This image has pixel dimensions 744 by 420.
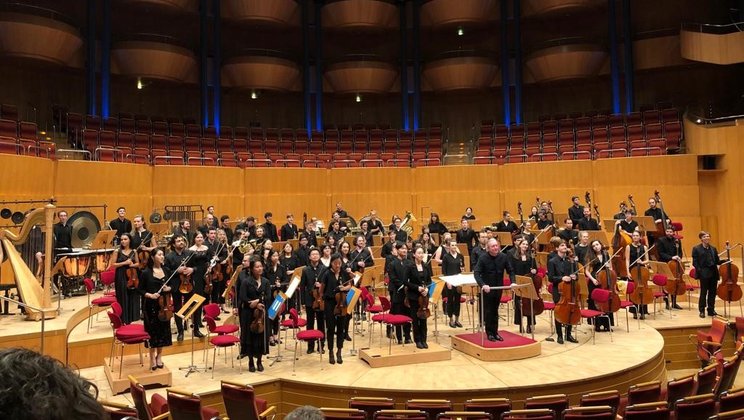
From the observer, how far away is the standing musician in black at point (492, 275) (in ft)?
25.1

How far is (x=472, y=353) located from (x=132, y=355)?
471cm

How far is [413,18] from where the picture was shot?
20.5 metres

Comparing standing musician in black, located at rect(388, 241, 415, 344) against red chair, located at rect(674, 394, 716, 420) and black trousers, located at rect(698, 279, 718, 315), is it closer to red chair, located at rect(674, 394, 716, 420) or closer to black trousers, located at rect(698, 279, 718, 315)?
red chair, located at rect(674, 394, 716, 420)

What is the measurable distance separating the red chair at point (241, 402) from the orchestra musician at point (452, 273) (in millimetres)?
4428

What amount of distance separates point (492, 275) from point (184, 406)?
432cm

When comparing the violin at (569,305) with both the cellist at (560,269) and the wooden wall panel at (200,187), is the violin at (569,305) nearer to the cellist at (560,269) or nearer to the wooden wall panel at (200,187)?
the cellist at (560,269)

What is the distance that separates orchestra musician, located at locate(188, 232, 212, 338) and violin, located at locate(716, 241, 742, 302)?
8.43 meters

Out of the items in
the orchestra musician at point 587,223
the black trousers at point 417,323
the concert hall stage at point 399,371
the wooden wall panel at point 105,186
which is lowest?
the concert hall stage at point 399,371

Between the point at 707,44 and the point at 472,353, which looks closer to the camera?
the point at 472,353

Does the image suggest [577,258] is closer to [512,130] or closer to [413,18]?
[512,130]

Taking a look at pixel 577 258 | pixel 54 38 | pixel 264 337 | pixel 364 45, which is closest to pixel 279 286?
pixel 264 337

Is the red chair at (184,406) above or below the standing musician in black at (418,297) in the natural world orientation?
below

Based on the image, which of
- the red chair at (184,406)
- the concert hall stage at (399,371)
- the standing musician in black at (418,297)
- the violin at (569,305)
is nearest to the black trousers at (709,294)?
the concert hall stage at (399,371)

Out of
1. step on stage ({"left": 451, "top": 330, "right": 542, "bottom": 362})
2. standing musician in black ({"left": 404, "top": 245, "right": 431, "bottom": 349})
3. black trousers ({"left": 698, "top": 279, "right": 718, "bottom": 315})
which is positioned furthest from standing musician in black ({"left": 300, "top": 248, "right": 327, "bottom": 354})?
black trousers ({"left": 698, "top": 279, "right": 718, "bottom": 315})
